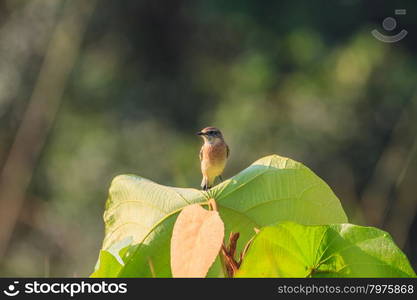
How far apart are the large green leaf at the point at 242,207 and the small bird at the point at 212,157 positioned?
2.28 m

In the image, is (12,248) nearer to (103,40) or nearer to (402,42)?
(103,40)

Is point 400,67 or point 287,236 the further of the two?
point 400,67

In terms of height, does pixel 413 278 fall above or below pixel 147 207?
below

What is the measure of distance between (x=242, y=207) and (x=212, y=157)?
245 cm

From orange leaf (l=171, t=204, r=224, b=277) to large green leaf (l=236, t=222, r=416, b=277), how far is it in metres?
0.10

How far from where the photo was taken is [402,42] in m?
12.2

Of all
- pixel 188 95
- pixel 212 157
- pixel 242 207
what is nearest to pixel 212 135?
pixel 212 157

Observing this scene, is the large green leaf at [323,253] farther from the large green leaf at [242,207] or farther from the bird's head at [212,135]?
the bird's head at [212,135]

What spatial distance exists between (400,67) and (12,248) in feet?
21.1

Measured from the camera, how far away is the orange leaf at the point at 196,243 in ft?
3.44

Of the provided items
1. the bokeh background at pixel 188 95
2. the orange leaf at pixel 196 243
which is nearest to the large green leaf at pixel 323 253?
the orange leaf at pixel 196 243

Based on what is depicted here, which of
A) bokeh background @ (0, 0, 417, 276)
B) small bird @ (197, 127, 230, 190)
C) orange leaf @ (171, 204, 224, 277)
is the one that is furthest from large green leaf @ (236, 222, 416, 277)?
bokeh background @ (0, 0, 417, 276)

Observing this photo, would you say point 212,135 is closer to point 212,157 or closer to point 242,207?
point 212,157

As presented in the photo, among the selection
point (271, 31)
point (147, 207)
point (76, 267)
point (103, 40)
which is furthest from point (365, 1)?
point (147, 207)
